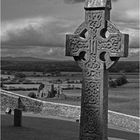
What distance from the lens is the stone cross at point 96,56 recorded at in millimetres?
8227

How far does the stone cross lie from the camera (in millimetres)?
8227

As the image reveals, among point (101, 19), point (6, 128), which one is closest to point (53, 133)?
point (6, 128)

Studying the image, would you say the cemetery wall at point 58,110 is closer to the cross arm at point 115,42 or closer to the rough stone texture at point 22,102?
the rough stone texture at point 22,102

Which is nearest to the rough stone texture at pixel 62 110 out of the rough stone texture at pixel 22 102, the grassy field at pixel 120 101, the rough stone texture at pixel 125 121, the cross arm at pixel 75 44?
the rough stone texture at pixel 22 102

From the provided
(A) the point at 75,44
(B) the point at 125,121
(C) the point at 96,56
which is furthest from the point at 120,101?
(C) the point at 96,56

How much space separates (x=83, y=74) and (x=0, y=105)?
15870mm


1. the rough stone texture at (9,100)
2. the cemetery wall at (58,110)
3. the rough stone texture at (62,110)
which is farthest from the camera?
the rough stone texture at (9,100)

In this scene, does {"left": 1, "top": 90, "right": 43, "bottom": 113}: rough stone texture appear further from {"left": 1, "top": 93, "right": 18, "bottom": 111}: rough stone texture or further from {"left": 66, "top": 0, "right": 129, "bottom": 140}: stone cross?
{"left": 66, "top": 0, "right": 129, "bottom": 140}: stone cross

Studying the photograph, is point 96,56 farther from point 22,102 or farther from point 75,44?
point 22,102

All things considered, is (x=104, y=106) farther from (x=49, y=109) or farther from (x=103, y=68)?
(x=49, y=109)

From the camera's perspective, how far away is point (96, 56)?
8453 millimetres

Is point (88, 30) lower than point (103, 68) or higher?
higher

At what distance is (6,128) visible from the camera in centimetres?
1502

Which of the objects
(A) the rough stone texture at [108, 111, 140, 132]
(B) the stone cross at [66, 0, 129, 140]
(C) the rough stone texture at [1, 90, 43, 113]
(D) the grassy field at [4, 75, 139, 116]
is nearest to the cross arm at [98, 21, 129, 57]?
(B) the stone cross at [66, 0, 129, 140]
